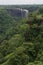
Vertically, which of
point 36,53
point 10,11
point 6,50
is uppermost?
point 36,53

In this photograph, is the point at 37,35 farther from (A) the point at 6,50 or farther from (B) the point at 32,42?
(A) the point at 6,50

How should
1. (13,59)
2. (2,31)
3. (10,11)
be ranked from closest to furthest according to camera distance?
(13,59)
(2,31)
(10,11)

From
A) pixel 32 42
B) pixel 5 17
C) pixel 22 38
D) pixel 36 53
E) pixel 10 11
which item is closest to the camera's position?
pixel 36 53

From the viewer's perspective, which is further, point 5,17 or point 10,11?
point 10,11

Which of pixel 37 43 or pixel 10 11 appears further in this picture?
pixel 10 11

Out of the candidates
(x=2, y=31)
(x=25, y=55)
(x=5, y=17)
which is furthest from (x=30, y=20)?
(x=5, y=17)

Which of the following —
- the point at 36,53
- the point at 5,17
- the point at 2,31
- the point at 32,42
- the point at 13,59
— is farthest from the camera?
the point at 5,17

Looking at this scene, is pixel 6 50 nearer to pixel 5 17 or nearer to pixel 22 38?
pixel 22 38

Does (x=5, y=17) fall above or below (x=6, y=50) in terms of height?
below

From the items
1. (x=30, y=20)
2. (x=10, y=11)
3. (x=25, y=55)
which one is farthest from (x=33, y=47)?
(x=10, y=11)
